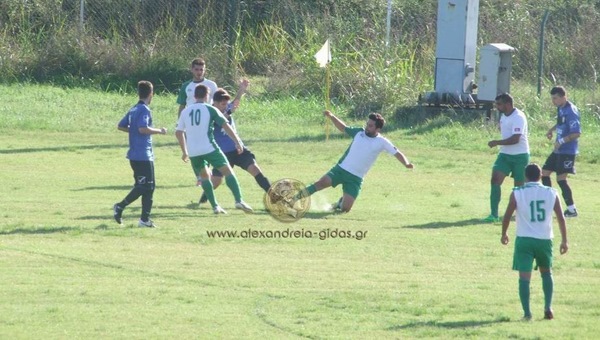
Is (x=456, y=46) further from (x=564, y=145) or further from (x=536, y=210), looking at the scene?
(x=536, y=210)

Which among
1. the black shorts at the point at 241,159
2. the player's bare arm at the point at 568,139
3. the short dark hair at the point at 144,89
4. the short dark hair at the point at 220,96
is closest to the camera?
the short dark hair at the point at 144,89

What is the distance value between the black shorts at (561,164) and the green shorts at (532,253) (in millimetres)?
6521

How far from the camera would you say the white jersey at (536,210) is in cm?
1078

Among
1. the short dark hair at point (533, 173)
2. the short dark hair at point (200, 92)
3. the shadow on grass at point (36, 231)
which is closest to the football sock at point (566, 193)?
the short dark hair at point (200, 92)

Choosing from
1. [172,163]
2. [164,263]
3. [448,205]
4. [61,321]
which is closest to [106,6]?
[172,163]

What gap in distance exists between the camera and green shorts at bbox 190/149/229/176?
16.1m

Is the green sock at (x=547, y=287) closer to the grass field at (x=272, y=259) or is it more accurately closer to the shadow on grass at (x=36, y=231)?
the grass field at (x=272, y=259)

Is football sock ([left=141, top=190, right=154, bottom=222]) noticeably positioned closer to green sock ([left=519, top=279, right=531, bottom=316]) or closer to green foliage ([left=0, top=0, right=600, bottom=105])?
green sock ([left=519, top=279, right=531, bottom=316])

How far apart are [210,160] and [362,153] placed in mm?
2113

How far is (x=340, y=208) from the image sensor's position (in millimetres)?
16953

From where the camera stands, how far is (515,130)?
53.6 ft

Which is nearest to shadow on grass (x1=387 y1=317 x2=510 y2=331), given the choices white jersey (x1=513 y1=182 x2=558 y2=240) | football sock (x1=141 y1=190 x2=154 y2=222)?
white jersey (x1=513 y1=182 x2=558 y2=240)

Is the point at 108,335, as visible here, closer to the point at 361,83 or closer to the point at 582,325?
the point at 582,325

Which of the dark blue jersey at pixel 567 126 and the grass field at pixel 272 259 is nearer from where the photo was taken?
the grass field at pixel 272 259
